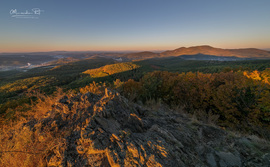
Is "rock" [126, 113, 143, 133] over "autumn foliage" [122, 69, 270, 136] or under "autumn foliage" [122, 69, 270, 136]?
over

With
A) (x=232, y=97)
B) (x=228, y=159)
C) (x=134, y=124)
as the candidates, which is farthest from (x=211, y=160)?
(x=232, y=97)

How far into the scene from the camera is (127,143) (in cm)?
290

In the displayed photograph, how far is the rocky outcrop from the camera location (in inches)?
104

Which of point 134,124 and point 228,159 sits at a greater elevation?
point 134,124

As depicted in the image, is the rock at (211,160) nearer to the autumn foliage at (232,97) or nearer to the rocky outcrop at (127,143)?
the rocky outcrop at (127,143)

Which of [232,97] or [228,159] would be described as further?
[232,97]

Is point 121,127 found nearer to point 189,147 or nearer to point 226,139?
point 189,147

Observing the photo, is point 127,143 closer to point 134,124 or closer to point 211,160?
point 134,124

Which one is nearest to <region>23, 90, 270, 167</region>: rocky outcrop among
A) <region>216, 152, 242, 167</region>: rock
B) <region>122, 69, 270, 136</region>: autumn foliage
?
<region>216, 152, 242, 167</region>: rock

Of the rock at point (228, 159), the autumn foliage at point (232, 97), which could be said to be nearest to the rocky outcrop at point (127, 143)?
the rock at point (228, 159)

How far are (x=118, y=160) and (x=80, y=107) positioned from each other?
8.39 feet

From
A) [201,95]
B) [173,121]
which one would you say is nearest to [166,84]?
[201,95]

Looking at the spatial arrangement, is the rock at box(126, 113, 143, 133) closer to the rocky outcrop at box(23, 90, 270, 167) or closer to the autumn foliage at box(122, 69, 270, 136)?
the rocky outcrop at box(23, 90, 270, 167)

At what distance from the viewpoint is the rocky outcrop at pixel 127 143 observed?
2.64 m
